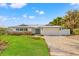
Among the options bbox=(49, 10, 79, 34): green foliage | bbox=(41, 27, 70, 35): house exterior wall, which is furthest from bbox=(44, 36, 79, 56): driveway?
bbox=(49, 10, 79, 34): green foliage

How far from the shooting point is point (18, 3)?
19047 millimetres

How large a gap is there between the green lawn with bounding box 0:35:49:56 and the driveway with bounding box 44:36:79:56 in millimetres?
75

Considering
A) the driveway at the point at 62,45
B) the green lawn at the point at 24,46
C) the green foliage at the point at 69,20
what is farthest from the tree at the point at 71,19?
the green lawn at the point at 24,46

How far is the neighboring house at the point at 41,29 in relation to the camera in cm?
1912

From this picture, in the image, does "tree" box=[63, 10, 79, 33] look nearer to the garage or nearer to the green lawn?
the garage

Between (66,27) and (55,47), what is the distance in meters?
0.28

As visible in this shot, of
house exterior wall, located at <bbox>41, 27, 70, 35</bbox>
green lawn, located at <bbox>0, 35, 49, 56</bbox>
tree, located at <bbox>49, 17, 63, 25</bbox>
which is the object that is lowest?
green lawn, located at <bbox>0, 35, 49, 56</bbox>

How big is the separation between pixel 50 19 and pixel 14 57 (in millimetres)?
643

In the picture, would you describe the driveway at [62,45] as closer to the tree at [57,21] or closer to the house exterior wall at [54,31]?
the house exterior wall at [54,31]

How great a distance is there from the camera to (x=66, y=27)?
62.8ft

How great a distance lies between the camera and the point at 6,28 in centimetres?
1914

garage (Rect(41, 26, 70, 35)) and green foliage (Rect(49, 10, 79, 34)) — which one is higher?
green foliage (Rect(49, 10, 79, 34))

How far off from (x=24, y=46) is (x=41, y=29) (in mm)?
296

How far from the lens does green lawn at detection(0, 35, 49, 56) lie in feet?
62.7
